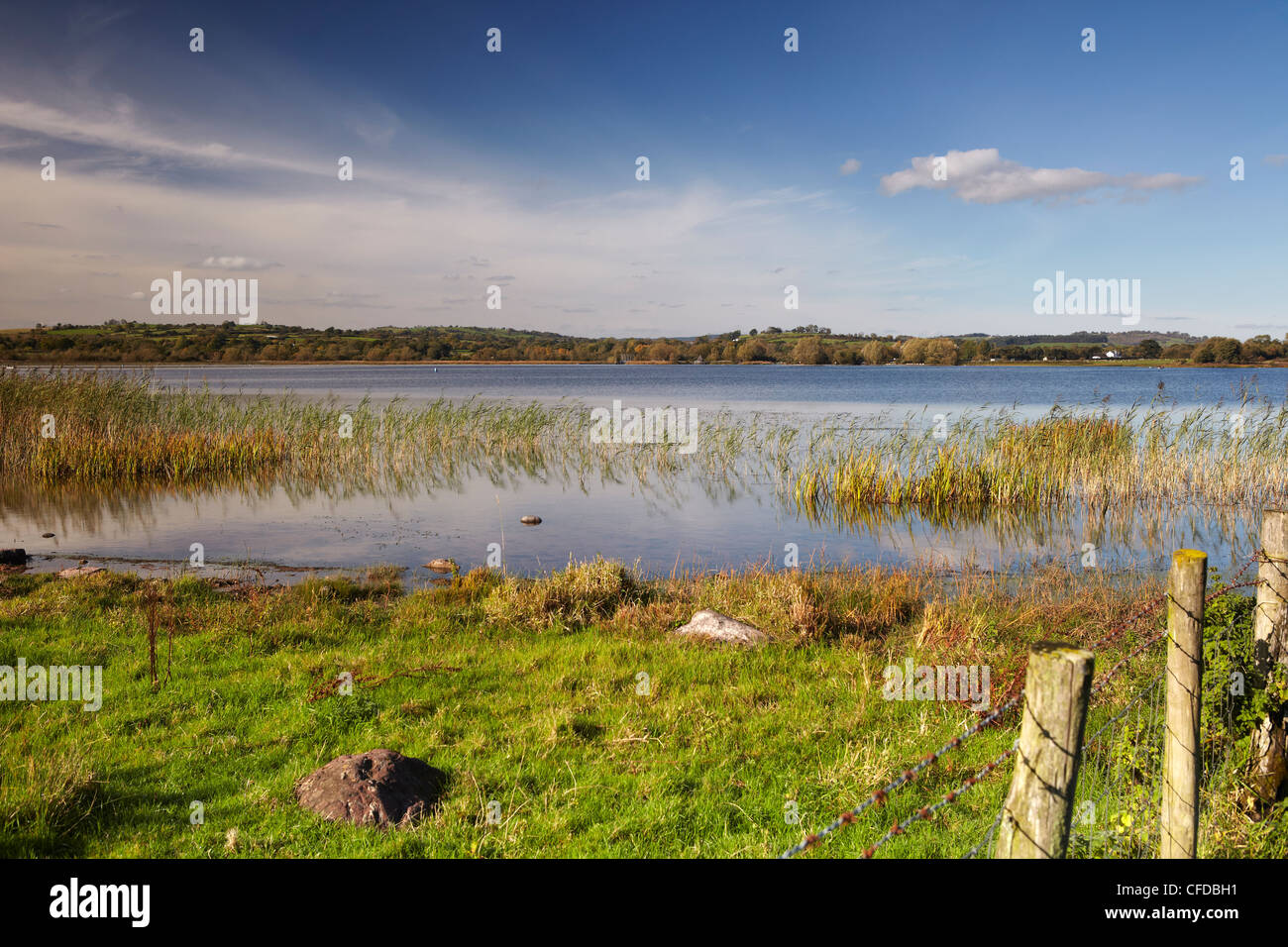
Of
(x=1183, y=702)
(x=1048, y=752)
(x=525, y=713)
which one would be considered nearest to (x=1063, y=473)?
(x=525, y=713)

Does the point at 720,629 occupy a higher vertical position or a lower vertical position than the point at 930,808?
lower

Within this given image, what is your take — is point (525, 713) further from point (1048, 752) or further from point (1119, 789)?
point (1048, 752)

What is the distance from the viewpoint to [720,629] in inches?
372

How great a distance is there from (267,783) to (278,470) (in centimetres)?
2189

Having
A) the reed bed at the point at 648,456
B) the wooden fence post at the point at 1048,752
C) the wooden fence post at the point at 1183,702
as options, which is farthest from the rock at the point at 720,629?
the reed bed at the point at 648,456

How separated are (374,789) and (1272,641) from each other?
6.14 meters

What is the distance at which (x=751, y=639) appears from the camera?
921cm

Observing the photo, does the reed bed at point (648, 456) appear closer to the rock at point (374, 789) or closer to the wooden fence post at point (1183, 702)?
the rock at point (374, 789)

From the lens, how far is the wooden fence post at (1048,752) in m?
3.00

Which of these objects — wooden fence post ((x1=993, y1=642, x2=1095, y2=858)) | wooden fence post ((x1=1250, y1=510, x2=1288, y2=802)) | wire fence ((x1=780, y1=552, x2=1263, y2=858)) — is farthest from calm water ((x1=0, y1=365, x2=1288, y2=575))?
wooden fence post ((x1=993, y1=642, x2=1095, y2=858))

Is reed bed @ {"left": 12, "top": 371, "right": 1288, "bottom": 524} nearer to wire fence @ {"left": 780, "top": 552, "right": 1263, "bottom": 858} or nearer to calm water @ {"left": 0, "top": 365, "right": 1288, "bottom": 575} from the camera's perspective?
calm water @ {"left": 0, "top": 365, "right": 1288, "bottom": 575}

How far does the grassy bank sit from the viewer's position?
516cm

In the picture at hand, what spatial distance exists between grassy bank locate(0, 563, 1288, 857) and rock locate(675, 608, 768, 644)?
25 cm
